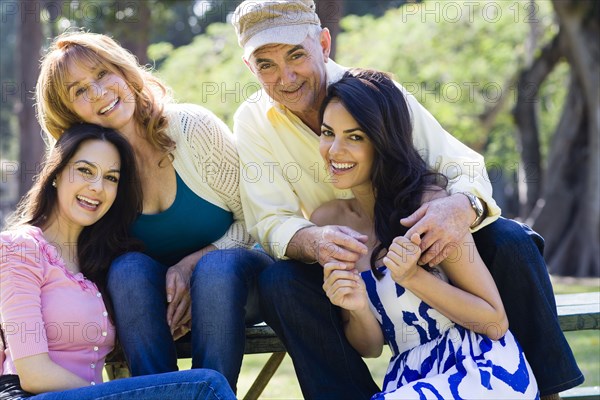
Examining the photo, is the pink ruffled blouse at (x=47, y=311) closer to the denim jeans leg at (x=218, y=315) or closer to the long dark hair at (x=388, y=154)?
the denim jeans leg at (x=218, y=315)

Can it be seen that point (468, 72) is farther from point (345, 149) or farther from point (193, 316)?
point (193, 316)

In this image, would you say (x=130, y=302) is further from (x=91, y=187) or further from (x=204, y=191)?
(x=204, y=191)

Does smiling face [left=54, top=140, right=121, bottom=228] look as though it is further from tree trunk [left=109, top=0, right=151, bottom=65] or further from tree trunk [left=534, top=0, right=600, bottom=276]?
tree trunk [left=534, top=0, right=600, bottom=276]

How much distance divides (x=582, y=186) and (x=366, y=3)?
659 inches

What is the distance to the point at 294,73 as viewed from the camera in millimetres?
3561

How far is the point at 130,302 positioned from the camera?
3162 mm

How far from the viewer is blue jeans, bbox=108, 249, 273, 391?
10.3ft

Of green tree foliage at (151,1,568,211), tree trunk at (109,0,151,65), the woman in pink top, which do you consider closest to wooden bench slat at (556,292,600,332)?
the woman in pink top

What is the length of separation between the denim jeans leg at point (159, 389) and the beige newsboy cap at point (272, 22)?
4.52 feet

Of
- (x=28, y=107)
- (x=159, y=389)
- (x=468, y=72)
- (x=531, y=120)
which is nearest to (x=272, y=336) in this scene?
(x=159, y=389)

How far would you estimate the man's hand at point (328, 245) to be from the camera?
10.2 feet

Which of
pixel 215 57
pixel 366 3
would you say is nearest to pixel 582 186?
pixel 215 57

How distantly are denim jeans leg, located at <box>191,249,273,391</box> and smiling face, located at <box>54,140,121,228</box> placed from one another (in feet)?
1.46

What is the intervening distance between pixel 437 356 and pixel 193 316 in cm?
87
